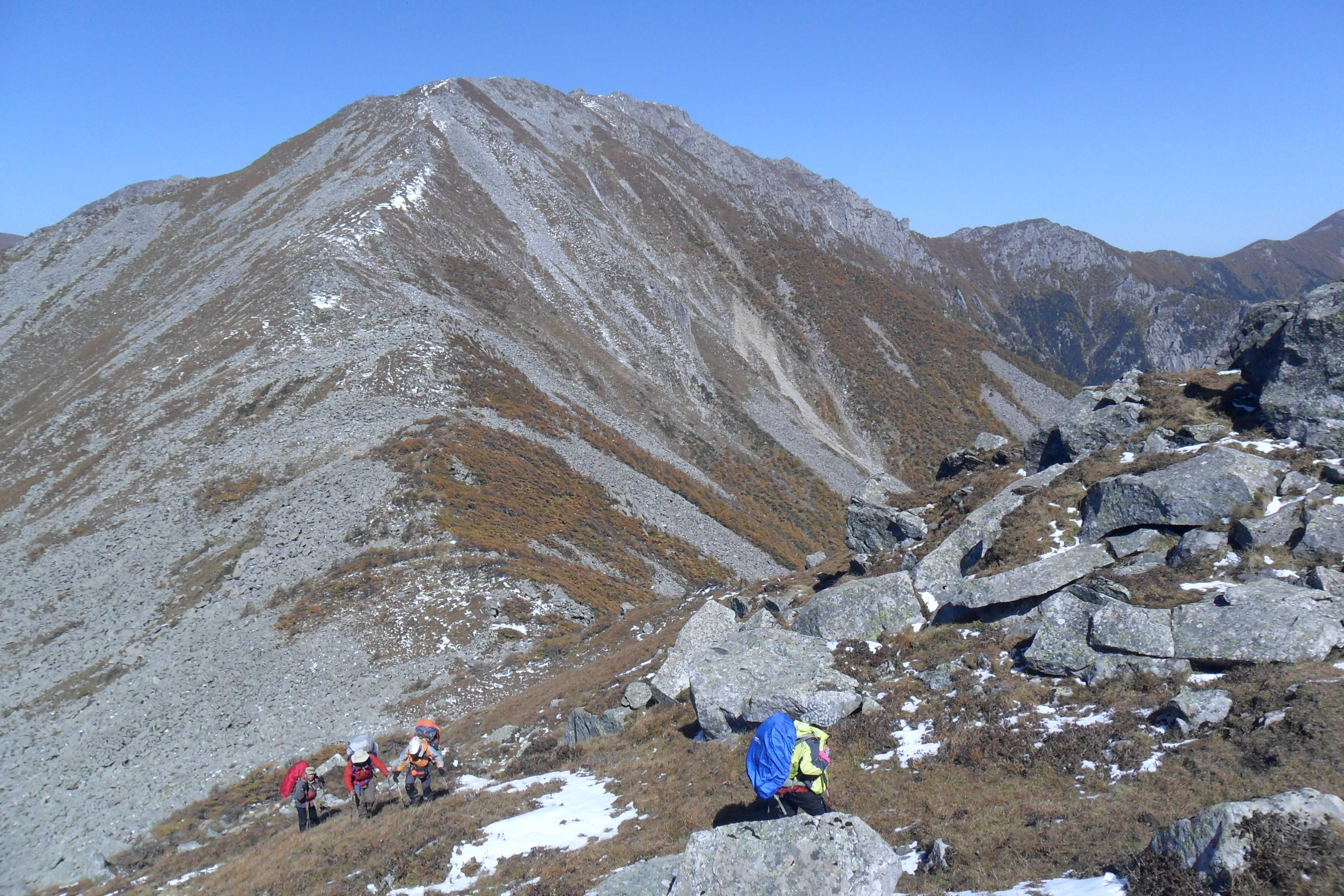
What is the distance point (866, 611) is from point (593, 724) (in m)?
8.35

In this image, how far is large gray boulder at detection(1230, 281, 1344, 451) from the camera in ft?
61.8

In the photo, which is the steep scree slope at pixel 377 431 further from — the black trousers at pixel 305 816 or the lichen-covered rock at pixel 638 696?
the lichen-covered rock at pixel 638 696

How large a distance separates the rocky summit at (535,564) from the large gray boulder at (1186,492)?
9 centimetres

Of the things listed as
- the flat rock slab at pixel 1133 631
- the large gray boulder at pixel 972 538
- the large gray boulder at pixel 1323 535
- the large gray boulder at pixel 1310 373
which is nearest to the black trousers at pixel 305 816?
the large gray boulder at pixel 972 538

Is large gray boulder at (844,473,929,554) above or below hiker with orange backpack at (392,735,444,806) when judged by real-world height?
above

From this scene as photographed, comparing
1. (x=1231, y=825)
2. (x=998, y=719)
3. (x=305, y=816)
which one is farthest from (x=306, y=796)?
(x=1231, y=825)

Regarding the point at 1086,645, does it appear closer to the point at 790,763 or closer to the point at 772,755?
the point at 790,763

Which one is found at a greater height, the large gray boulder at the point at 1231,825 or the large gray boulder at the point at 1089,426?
the large gray boulder at the point at 1089,426

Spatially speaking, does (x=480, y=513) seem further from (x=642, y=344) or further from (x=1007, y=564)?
Answer: (x=642, y=344)

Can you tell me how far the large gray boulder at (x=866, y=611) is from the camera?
19.0 m

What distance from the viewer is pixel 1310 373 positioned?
1955 centimetres

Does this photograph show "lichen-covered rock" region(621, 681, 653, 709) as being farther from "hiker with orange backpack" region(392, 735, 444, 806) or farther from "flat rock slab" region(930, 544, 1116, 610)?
"flat rock slab" region(930, 544, 1116, 610)

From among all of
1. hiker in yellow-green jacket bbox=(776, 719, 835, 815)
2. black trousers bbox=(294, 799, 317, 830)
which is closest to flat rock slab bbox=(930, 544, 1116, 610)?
hiker in yellow-green jacket bbox=(776, 719, 835, 815)

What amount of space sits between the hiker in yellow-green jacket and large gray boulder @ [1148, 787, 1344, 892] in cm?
406
